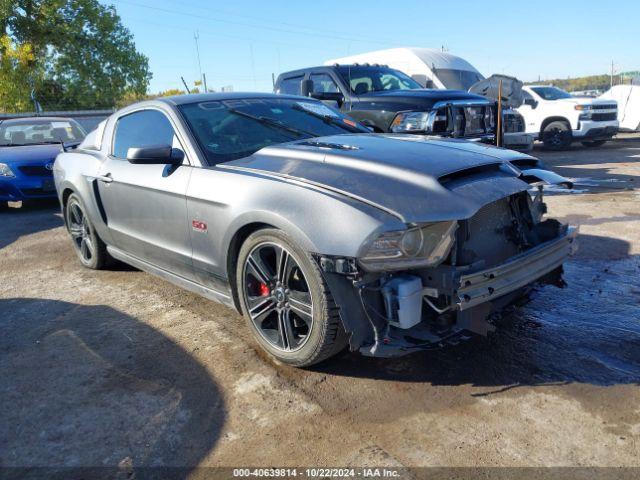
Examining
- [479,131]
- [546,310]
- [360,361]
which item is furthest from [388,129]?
[360,361]

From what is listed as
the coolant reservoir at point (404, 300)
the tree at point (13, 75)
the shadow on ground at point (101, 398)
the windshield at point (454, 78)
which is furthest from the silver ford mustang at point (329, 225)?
the tree at point (13, 75)

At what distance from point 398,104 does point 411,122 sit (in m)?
0.48

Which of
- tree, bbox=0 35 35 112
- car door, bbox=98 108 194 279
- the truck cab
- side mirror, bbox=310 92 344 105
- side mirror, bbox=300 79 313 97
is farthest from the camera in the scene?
tree, bbox=0 35 35 112

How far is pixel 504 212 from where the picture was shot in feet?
9.93

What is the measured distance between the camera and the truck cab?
7324 millimetres

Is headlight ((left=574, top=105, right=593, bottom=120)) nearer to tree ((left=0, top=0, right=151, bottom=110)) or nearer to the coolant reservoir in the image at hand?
the coolant reservoir

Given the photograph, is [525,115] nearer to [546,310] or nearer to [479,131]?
[479,131]

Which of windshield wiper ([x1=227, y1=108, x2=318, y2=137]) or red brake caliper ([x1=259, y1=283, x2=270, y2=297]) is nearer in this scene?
red brake caliper ([x1=259, y1=283, x2=270, y2=297])

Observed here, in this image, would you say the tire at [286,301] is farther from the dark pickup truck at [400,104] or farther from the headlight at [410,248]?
the dark pickup truck at [400,104]

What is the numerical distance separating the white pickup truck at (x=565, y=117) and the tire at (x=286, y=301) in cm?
1257

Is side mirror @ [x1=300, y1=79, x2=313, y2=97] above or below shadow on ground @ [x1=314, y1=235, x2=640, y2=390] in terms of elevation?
above

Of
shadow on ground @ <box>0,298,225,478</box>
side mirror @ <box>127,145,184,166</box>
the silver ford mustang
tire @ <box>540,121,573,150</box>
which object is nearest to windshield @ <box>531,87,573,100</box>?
tire @ <box>540,121,573,150</box>

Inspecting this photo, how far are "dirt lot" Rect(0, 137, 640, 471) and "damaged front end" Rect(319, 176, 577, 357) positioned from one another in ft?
1.07

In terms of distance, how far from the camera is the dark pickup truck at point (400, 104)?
733 centimetres
